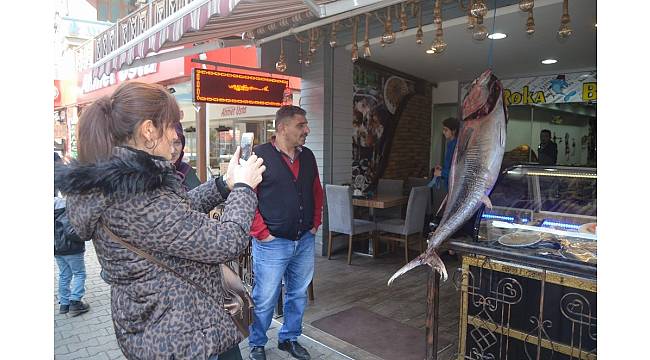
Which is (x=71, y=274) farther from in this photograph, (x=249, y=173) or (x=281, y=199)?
(x=249, y=173)

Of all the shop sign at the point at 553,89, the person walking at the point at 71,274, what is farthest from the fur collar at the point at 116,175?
the shop sign at the point at 553,89

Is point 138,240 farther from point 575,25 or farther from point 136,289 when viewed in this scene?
point 575,25

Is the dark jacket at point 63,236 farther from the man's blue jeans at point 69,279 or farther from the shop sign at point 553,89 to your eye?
the shop sign at point 553,89

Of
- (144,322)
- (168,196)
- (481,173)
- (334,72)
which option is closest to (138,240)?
(168,196)

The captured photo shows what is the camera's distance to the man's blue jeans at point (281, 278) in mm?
3113

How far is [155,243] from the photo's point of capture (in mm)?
1391

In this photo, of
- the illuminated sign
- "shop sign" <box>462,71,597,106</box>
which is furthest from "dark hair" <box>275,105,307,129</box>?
"shop sign" <box>462,71,597,106</box>

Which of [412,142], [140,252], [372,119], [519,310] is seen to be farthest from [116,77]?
[519,310]

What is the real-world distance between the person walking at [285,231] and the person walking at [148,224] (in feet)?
5.03

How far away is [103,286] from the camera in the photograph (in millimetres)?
5152

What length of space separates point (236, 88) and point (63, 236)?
2526mm

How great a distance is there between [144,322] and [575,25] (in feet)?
17.5

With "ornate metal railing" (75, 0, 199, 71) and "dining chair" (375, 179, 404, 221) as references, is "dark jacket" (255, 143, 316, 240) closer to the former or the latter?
"ornate metal railing" (75, 0, 199, 71)

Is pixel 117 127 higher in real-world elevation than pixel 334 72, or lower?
lower
